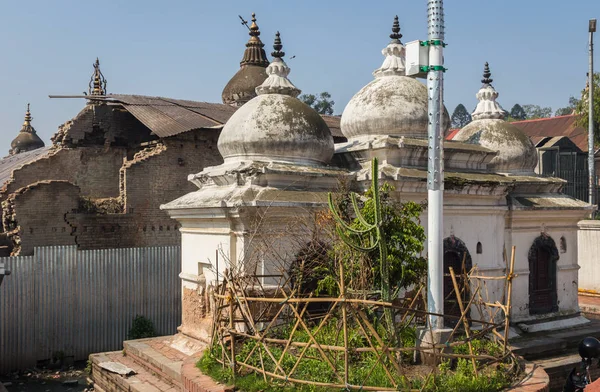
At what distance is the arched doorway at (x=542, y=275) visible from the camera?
12.9 meters

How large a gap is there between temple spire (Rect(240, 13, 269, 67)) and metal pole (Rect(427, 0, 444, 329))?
17.7 metres

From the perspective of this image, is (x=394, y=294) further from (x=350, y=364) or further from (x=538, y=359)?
(x=538, y=359)

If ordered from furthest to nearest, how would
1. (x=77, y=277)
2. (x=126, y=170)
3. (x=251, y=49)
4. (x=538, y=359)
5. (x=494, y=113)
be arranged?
(x=251, y=49) < (x=126, y=170) < (x=494, y=113) < (x=77, y=277) < (x=538, y=359)

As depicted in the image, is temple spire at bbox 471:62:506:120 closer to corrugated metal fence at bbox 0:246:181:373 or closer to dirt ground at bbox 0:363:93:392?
corrugated metal fence at bbox 0:246:181:373

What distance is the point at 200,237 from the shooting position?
34.7 feet

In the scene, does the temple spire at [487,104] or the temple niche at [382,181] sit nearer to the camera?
the temple niche at [382,181]

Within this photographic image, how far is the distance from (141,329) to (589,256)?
13.7 m

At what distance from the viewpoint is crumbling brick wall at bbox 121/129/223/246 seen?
17.0 m

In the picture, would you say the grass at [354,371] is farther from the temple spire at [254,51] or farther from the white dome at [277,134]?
the temple spire at [254,51]

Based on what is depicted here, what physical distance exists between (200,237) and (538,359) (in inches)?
246

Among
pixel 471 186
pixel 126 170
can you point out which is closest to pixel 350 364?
pixel 471 186

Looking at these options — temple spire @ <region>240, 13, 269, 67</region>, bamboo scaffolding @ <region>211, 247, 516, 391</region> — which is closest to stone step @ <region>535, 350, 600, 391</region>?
bamboo scaffolding @ <region>211, 247, 516, 391</region>

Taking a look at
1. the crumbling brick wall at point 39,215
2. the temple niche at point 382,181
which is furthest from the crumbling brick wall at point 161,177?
the temple niche at point 382,181

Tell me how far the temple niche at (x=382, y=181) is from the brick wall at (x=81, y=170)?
392 inches
